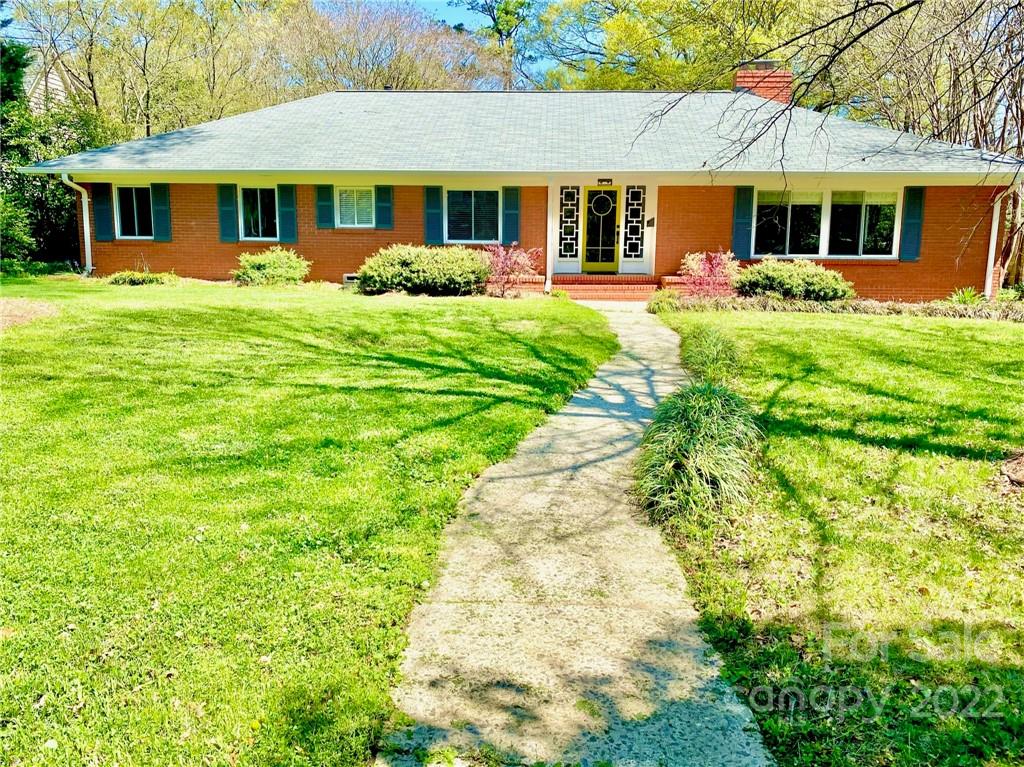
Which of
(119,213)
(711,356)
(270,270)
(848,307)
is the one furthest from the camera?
(119,213)

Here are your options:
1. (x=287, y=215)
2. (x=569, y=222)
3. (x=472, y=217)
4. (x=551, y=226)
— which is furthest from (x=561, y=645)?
(x=287, y=215)

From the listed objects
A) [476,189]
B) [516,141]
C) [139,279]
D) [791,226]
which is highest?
[516,141]

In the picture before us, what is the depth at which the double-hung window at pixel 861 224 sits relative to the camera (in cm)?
1647

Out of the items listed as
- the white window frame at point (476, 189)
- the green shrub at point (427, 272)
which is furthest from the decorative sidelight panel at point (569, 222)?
the green shrub at point (427, 272)

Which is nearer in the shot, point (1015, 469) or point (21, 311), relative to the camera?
point (1015, 469)

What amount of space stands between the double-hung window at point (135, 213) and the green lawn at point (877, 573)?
619 inches

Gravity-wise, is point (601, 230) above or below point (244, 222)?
below

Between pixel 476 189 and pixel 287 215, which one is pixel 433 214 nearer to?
pixel 476 189

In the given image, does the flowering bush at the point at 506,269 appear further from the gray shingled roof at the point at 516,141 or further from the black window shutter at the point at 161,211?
the black window shutter at the point at 161,211

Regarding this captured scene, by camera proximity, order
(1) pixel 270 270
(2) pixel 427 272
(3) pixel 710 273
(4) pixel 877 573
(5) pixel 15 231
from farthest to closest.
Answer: (5) pixel 15 231, (1) pixel 270 270, (3) pixel 710 273, (2) pixel 427 272, (4) pixel 877 573

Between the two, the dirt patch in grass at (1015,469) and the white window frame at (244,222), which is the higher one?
the white window frame at (244,222)

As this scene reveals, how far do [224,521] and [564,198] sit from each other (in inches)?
577

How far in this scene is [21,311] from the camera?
9.80m

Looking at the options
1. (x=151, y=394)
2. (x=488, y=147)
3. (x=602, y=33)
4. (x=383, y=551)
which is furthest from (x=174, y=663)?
(x=602, y=33)
